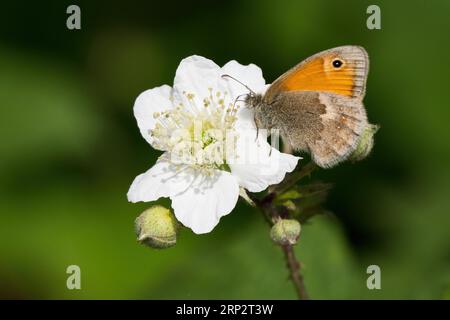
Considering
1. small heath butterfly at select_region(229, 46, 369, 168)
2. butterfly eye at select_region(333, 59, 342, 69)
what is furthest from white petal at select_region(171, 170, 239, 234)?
butterfly eye at select_region(333, 59, 342, 69)

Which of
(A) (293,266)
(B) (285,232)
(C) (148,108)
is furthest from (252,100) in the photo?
(A) (293,266)

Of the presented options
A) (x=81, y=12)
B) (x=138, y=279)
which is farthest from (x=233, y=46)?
(x=138, y=279)

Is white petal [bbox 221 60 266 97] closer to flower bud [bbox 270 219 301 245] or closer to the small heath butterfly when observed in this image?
the small heath butterfly

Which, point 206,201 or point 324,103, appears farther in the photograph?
point 324,103

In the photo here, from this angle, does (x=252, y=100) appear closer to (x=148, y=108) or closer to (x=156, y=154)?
(x=148, y=108)
